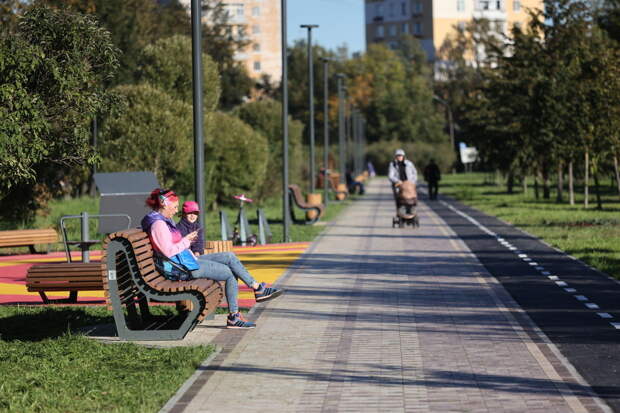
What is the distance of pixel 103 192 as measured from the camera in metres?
21.0

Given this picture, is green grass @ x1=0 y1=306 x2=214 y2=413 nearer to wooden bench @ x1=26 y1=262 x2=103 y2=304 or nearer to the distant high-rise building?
wooden bench @ x1=26 y1=262 x2=103 y2=304

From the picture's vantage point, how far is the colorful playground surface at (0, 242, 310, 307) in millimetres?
15023

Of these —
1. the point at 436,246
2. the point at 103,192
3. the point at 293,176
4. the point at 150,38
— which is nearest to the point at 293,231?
the point at 436,246

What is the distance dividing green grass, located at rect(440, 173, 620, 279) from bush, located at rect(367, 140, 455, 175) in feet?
206

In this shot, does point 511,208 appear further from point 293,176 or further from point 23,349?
point 23,349

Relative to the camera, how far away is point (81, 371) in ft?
30.8

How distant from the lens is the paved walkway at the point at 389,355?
26.7 feet

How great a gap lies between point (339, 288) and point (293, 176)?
37.6m

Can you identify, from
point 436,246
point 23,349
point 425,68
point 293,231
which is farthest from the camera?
point 425,68

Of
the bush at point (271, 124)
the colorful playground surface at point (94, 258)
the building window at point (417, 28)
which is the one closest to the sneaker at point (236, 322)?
the colorful playground surface at point (94, 258)

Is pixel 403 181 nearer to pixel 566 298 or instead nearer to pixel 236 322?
pixel 566 298

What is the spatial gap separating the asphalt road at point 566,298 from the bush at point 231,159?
669 inches

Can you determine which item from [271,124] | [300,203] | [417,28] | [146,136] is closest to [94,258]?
[300,203]

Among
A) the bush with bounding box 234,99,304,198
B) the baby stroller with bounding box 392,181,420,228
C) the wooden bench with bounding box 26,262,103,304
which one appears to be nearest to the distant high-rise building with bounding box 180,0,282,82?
the bush with bounding box 234,99,304,198
